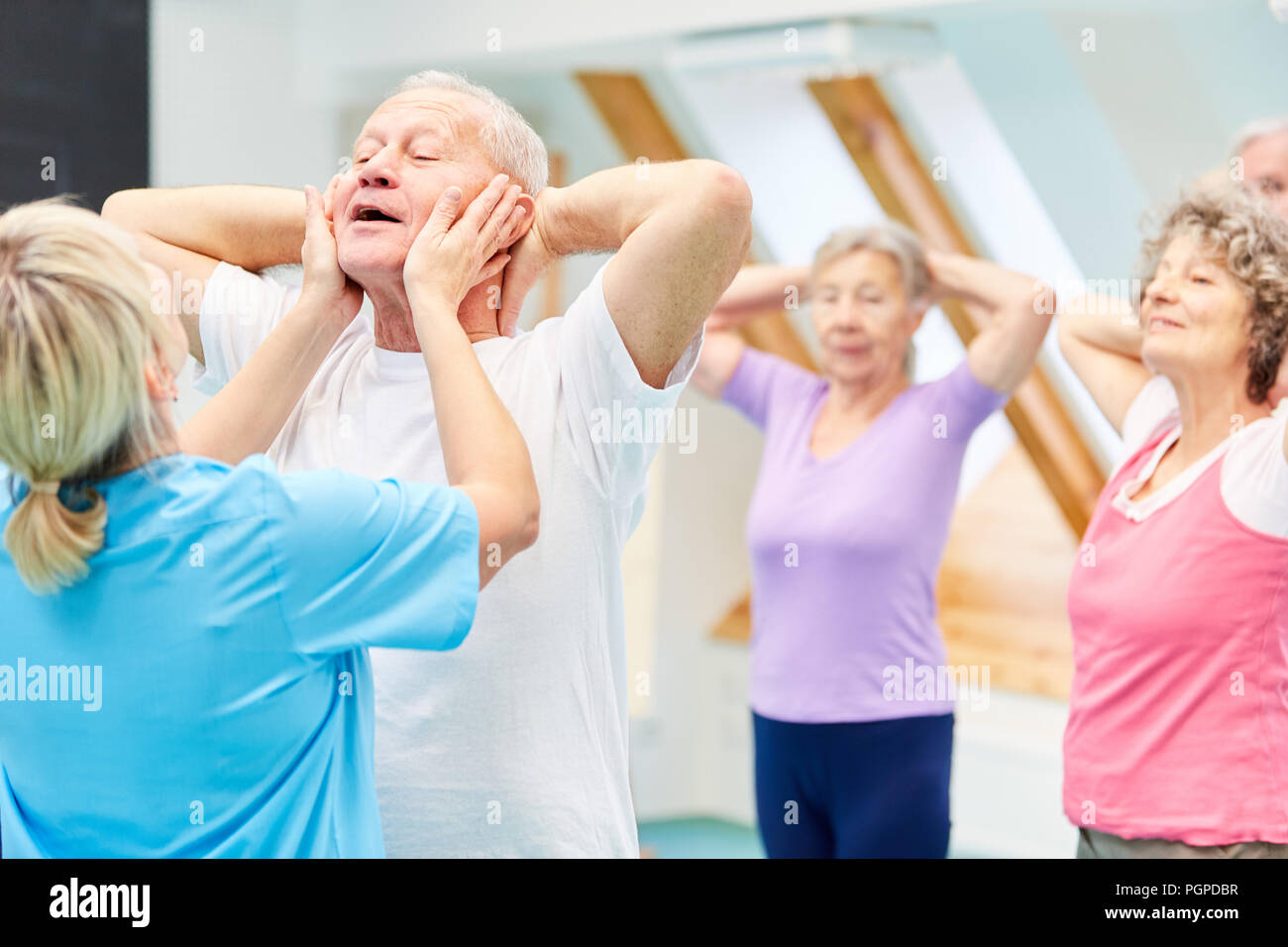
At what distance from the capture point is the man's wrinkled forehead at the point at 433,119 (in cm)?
141

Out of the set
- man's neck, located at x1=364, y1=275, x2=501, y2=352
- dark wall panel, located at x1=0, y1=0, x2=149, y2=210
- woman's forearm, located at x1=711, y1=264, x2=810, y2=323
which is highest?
dark wall panel, located at x1=0, y1=0, x2=149, y2=210

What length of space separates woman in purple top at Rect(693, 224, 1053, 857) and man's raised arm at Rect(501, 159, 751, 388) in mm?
1156

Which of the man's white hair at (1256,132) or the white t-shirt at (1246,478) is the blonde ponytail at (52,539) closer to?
the white t-shirt at (1246,478)

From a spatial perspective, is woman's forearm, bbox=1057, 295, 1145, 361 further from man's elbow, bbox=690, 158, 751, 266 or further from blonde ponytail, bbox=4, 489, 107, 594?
blonde ponytail, bbox=4, 489, 107, 594

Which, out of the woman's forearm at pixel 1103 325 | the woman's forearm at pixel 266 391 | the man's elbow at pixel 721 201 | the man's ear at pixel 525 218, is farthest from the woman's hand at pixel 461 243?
the woman's forearm at pixel 1103 325

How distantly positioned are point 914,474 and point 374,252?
1.30 meters

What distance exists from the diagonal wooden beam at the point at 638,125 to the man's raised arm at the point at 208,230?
2289 mm

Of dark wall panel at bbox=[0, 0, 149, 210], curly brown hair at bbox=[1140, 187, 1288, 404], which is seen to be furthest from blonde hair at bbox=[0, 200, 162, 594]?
dark wall panel at bbox=[0, 0, 149, 210]

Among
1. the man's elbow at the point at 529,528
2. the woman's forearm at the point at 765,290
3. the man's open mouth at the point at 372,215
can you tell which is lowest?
the man's elbow at the point at 529,528

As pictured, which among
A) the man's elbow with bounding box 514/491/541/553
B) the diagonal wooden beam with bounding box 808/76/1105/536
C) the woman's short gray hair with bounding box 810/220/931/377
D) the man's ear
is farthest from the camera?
the diagonal wooden beam with bounding box 808/76/1105/536

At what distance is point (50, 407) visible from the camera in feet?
3.29

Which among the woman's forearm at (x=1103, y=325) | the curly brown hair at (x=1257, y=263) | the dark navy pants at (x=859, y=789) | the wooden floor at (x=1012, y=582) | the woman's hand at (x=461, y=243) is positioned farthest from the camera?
the wooden floor at (x=1012, y=582)

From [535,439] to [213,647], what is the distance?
1.30 ft

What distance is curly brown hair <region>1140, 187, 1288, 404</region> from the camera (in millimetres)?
1750
